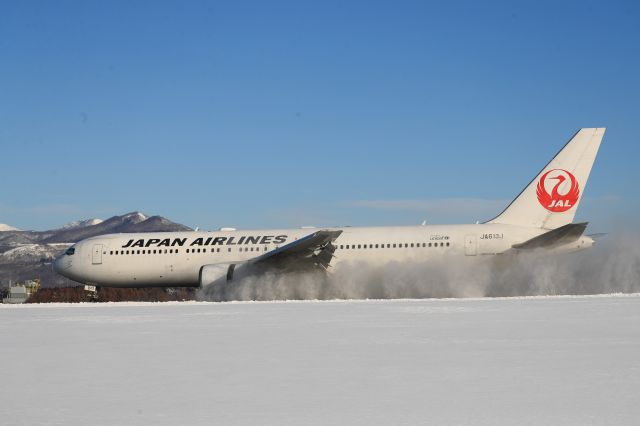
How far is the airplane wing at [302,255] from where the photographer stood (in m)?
30.0

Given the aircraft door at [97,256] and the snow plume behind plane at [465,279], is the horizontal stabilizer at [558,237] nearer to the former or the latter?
the snow plume behind plane at [465,279]

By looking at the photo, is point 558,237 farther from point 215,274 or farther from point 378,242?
point 215,274

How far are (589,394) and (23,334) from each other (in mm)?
10060

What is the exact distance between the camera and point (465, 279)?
1157 inches

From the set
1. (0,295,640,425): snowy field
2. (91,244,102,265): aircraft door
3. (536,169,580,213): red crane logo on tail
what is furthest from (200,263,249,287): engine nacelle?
(0,295,640,425): snowy field

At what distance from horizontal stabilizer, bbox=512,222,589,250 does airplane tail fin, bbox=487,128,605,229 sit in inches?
72.8

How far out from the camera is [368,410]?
568 cm

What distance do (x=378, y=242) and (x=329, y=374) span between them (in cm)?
2394

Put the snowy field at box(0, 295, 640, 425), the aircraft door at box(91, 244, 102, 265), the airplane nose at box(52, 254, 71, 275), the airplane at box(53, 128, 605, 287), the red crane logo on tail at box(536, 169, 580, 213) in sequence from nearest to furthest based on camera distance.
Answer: the snowy field at box(0, 295, 640, 425), the airplane at box(53, 128, 605, 287), the red crane logo on tail at box(536, 169, 580, 213), the aircraft door at box(91, 244, 102, 265), the airplane nose at box(52, 254, 71, 275)

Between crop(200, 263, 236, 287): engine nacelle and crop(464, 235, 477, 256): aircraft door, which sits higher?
crop(464, 235, 477, 256): aircraft door

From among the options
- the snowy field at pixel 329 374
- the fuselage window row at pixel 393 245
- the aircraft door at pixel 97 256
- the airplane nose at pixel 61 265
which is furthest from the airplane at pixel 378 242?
the snowy field at pixel 329 374

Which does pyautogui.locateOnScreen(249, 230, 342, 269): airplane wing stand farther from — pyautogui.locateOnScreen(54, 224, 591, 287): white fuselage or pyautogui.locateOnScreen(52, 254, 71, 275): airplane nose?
pyautogui.locateOnScreen(52, 254, 71, 275): airplane nose

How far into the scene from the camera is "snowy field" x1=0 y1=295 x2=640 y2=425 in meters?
5.57

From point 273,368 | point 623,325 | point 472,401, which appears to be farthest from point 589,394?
point 623,325
